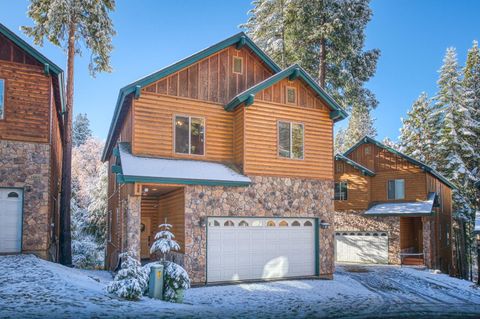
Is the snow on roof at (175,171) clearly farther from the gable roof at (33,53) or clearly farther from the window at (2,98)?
the window at (2,98)

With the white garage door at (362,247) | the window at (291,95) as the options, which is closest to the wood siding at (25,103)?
the window at (291,95)

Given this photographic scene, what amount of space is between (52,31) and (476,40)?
33.0 m

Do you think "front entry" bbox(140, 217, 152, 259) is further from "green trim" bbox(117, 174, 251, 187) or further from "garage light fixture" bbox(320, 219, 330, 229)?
"garage light fixture" bbox(320, 219, 330, 229)

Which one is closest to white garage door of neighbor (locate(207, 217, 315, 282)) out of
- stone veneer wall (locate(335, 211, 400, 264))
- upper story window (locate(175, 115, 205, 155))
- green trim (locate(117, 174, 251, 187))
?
green trim (locate(117, 174, 251, 187))

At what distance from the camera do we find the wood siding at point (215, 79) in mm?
15016

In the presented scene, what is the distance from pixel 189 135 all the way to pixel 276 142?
10.4 feet

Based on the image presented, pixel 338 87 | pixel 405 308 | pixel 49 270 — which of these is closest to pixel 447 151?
pixel 338 87

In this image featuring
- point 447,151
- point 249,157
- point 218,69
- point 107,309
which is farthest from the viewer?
point 447,151

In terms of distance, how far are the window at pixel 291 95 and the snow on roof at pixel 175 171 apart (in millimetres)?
3596

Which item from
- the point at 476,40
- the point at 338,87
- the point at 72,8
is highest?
the point at 476,40

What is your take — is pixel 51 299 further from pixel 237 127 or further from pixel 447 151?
pixel 447 151

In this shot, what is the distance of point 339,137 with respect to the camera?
205 ft

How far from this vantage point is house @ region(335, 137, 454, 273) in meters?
25.2

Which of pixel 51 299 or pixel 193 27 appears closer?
pixel 51 299
